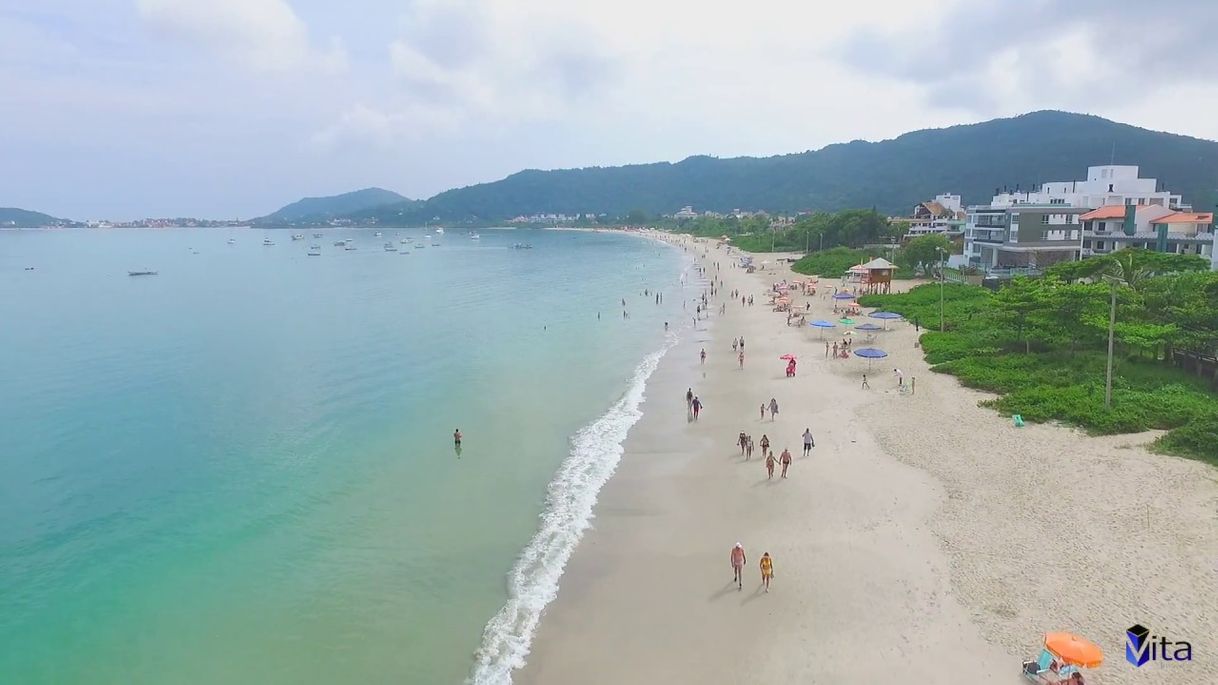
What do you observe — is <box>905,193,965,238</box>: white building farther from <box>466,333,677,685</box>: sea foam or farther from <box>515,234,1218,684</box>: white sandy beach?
<box>466,333,677,685</box>: sea foam

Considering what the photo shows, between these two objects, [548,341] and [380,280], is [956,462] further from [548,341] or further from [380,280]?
[380,280]

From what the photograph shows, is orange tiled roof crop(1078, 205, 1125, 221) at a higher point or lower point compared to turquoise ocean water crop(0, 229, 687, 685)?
higher

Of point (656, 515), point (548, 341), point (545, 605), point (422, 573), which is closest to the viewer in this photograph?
point (545, 605)

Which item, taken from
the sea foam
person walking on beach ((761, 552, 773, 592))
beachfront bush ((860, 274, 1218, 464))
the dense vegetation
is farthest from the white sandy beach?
the dense vegetation

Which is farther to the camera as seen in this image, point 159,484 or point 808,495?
point 159,484

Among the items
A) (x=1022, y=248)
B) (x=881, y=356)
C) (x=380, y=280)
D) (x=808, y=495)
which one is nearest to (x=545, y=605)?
(x=808, y=495)

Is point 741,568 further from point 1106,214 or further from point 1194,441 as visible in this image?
point 1106,214

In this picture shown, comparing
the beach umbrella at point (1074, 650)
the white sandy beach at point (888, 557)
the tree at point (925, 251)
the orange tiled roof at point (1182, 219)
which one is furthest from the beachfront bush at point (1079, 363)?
the tree at point (925, 251)

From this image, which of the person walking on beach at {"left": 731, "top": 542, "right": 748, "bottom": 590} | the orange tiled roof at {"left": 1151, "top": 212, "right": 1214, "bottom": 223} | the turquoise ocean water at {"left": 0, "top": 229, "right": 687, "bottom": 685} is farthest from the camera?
the orange tiled roof at {"left": 1151, "top": 212, "right": 1214, "bottom": 223}
